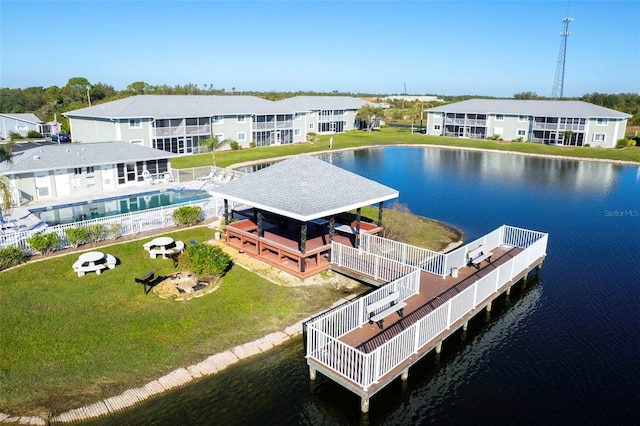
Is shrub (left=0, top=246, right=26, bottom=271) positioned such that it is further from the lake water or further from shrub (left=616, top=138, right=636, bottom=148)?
shrub (left=616, top=138, right=636, bottom=148)

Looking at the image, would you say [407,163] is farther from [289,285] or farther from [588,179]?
[289,285]

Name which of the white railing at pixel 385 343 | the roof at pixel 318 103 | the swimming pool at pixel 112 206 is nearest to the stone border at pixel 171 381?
the white railing at pixel 385 343

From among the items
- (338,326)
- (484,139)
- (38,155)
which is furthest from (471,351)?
(484,139)

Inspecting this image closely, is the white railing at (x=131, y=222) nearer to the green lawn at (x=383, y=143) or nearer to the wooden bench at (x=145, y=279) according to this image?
the wooden bench at (x=145, y=279)

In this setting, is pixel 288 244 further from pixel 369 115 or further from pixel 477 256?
pixel 369 115

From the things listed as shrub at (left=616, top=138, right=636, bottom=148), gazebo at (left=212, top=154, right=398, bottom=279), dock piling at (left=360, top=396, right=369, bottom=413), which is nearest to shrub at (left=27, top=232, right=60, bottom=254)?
gazebo at (left=212, top=154, right=398, bottom=279)

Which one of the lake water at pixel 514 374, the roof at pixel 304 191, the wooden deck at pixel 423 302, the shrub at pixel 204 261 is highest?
the roof at pixel 304 191

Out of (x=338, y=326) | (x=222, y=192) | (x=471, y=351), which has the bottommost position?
(x=471, y=351)
